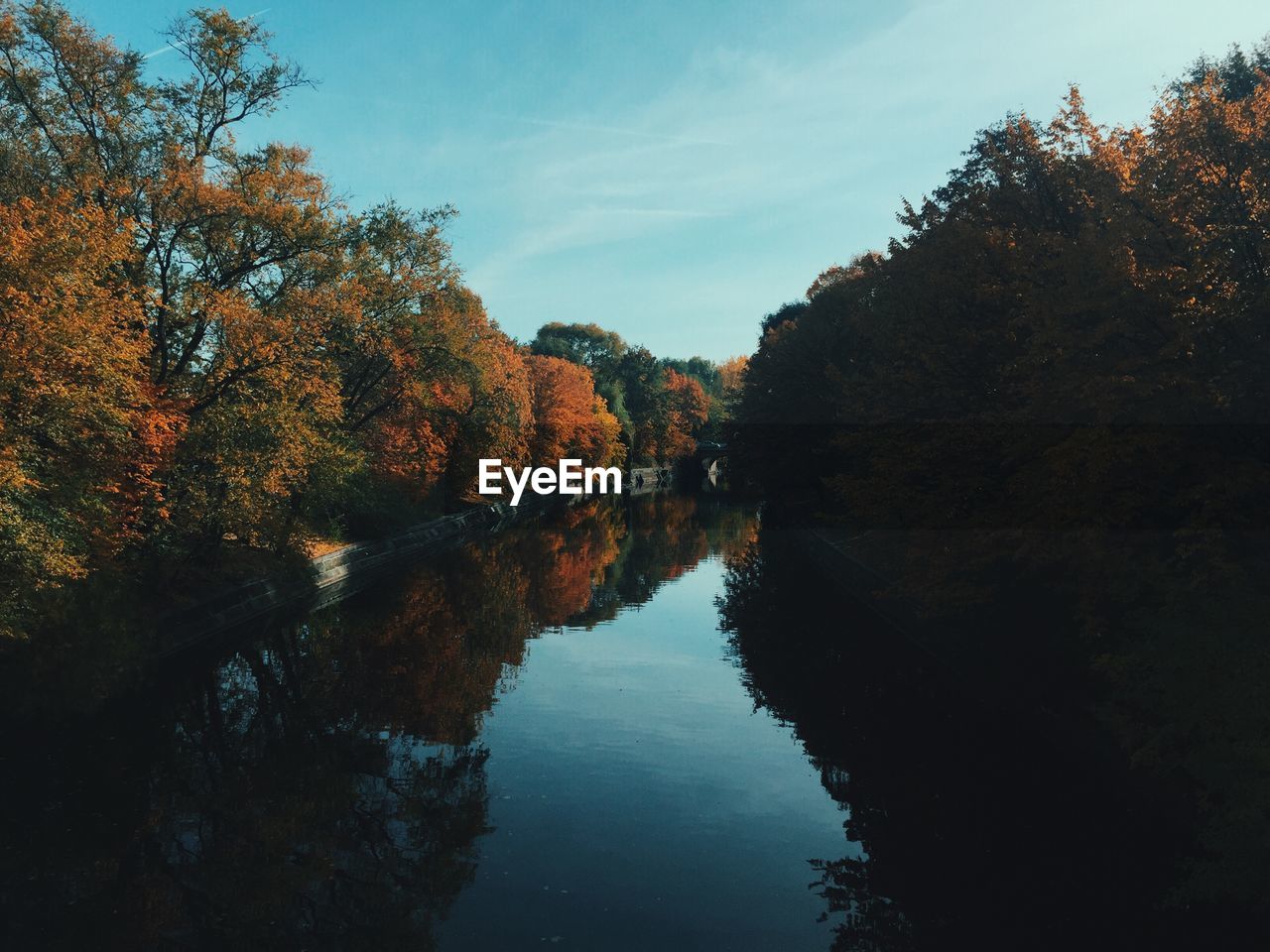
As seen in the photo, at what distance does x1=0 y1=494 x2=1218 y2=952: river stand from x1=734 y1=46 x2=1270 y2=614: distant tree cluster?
431cm

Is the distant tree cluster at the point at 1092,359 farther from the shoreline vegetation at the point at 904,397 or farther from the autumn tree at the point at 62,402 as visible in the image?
the autumn tree at the point at 62,402

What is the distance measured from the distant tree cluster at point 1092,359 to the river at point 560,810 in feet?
14.1

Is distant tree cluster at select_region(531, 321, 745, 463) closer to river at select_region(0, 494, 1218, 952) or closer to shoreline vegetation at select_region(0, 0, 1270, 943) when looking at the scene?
shoreline vegetation at select_region(0, 0, 1270, 943)

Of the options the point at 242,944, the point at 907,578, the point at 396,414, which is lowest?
the point at 242,944

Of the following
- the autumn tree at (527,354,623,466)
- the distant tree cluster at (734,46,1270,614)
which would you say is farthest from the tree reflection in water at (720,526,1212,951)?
the autumn tree at (527,354,623,466)

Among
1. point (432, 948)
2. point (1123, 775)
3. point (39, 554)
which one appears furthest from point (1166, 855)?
point (39, 554)

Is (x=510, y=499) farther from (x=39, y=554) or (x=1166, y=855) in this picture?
(x=1166, y=855)

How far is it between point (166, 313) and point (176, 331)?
3.61ft

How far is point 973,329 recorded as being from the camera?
78.8 feet

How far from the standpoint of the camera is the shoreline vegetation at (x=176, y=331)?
62.5ft

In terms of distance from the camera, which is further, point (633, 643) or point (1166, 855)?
point (633, 643)

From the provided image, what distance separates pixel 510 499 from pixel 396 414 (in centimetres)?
2733

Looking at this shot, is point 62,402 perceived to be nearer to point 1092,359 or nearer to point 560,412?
point 1092,359

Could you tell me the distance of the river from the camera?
1095cm
